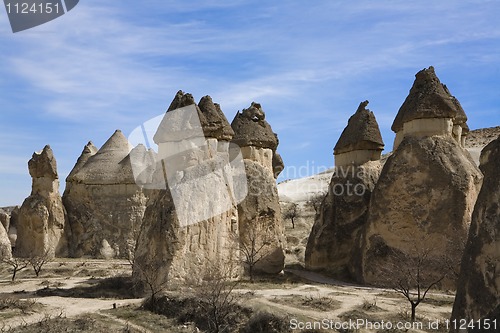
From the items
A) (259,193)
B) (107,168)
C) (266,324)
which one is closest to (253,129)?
(259,193)

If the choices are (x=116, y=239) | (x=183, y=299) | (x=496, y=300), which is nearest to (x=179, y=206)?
(x=183, y=299)

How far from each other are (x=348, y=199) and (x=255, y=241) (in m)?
3.92

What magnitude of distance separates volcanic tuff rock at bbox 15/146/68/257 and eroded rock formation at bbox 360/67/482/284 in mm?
14421

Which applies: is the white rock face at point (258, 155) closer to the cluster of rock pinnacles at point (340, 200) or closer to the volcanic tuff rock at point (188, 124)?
the cluster of rock pinnacles at point (340, 200)

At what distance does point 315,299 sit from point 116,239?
1459 centimetres

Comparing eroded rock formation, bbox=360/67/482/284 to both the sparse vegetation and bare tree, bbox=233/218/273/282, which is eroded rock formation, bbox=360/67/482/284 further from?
the sparse vegetation

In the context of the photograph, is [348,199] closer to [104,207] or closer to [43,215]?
A: [104,207]

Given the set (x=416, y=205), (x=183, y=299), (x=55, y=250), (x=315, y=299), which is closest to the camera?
(x=183, y=299)

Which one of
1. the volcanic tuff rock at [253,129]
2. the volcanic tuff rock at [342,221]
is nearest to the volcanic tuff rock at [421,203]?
the volcanic tuff rock at [342,221]

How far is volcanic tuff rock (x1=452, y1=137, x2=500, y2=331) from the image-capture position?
195 inches

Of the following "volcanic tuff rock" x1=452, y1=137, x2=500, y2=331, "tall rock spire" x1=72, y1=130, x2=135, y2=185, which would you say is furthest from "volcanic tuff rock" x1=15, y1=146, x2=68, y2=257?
"volcanic tuff rock" x1=452, y1=137, x2=500, y2=331

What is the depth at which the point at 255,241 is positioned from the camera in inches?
727

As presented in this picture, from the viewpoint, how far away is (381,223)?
16.9 metres

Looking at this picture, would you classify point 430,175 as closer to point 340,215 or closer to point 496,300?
point 340,215
